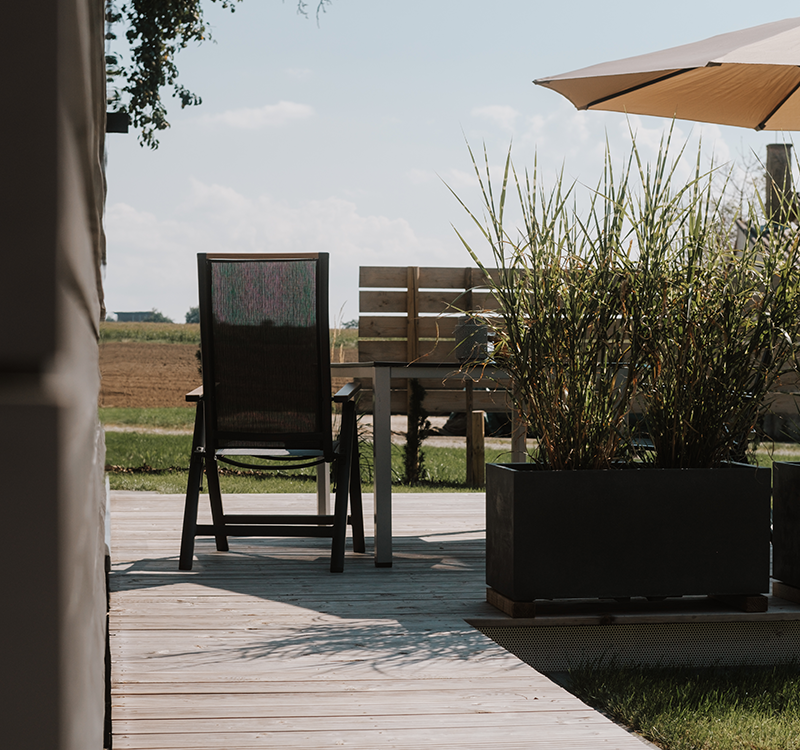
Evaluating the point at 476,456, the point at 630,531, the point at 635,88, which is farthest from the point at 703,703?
the point at 476,456

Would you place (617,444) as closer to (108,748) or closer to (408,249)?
(108,748)

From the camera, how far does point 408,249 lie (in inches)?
374

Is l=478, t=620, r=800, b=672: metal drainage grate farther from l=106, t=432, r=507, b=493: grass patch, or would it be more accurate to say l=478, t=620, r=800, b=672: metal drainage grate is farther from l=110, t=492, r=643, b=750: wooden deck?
l=106, t=432, r=507, b=493: grass patch

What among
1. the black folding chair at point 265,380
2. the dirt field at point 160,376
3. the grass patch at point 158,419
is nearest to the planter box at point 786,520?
the black folding chair at point 265,380

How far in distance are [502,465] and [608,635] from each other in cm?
60

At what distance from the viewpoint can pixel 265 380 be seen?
3.58 m

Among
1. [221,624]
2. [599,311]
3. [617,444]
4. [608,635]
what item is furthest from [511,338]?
[221,624]

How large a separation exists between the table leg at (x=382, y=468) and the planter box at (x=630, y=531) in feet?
2.91

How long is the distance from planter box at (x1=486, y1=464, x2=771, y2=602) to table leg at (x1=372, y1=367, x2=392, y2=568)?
89cm

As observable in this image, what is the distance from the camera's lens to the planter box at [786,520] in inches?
111

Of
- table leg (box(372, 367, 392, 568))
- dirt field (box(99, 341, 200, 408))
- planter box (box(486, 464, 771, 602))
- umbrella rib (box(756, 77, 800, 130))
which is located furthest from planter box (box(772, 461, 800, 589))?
dirt field (box(99, 341, 200, 408))

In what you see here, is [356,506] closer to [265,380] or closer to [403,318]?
[265,380]

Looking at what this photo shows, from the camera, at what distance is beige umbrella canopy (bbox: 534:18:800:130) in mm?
3586

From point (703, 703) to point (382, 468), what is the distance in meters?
1.54
